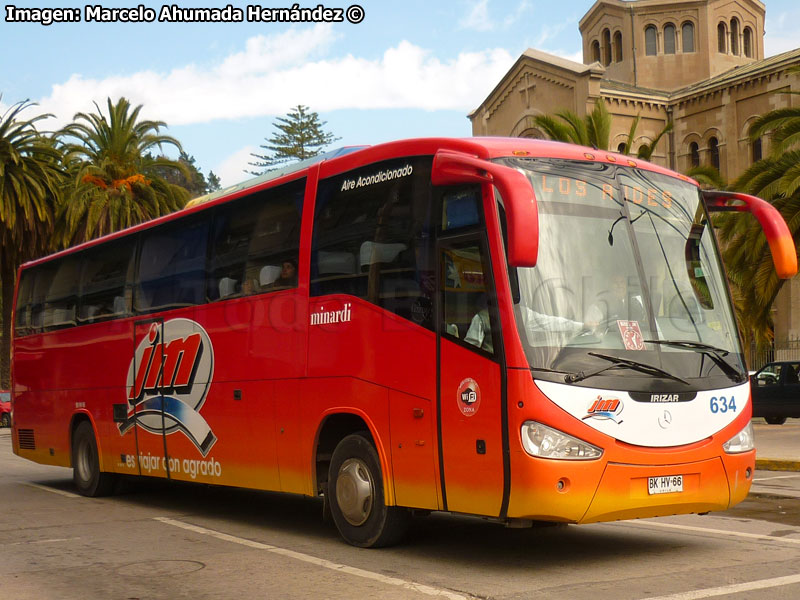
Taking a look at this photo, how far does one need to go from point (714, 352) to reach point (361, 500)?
310 centimetres

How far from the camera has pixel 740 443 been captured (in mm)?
7977

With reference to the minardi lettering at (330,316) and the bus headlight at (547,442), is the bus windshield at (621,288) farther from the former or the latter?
the minardi lettering at (330,316)

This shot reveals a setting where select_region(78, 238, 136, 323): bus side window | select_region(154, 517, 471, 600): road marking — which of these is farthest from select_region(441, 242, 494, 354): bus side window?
select_region(78, 238, 136, 323): bus side window

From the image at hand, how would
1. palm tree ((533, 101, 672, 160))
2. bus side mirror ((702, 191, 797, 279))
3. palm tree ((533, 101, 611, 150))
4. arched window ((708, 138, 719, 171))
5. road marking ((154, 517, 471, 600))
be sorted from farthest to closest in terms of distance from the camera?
1. arched window ((708, 138, 719, 171))
2. palm tree ((533, 101, 611, 150))
3. palm tree ((533, 101, 672, 160))
4. bus side mirror ((702, 191, 797, 279))
5. road marking ((154, 517, 471, 600))

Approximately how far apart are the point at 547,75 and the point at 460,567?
46.0m

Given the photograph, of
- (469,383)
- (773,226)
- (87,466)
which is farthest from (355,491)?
(87,466)

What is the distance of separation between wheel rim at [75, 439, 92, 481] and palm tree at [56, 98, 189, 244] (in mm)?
24569

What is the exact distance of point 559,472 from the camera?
700cm

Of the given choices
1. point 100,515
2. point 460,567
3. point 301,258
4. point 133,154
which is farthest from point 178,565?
point 133,154

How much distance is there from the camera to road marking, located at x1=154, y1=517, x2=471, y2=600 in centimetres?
674

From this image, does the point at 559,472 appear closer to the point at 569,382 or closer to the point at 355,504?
the point at 569,382

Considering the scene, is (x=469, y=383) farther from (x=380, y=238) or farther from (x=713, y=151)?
(x=713, y=151)

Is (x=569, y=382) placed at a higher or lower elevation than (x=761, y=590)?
higher

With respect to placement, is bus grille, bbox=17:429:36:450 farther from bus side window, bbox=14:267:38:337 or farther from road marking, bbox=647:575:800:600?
road marking, bbox=647:575:800:600
